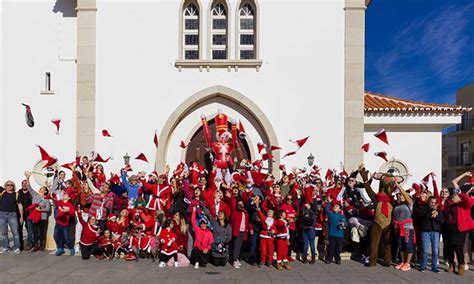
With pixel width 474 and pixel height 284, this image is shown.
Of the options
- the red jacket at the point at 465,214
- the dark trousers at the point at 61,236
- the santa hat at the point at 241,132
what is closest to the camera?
the red jacket at the point at 465,214

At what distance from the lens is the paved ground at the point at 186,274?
22.1 ft

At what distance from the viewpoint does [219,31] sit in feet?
40.7

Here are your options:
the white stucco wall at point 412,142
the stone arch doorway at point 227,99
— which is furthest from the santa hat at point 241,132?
the white stucco wall at point 412,142

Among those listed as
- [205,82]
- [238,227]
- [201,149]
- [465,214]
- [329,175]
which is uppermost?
[205,82]

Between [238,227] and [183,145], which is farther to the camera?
[183,145]

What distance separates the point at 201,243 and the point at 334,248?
294cm

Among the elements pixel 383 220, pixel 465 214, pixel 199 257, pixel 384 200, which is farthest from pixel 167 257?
pixel 465 214

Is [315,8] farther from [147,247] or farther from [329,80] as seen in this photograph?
[147,247]

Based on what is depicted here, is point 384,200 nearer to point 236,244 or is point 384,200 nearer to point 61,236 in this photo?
point 236,244

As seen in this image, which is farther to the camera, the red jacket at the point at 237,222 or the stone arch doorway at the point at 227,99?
the stone arch doorway at the point at 227,99

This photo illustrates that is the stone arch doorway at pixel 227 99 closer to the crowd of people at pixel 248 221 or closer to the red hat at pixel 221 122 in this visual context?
the red hat at pixel 221 122

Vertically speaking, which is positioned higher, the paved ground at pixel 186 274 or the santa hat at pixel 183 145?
the santa hat at pixel 183 145

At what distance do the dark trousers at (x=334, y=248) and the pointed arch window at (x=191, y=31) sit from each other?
7.67 meters

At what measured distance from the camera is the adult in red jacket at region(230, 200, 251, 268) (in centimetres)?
762
